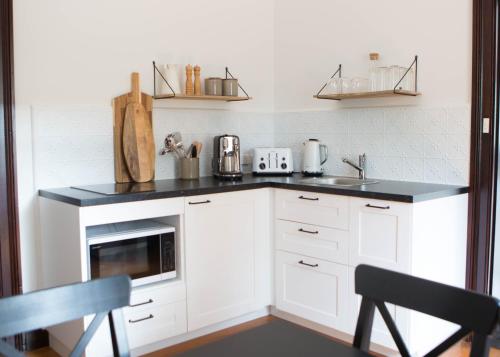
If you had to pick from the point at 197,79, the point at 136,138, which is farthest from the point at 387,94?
the point at 136,138

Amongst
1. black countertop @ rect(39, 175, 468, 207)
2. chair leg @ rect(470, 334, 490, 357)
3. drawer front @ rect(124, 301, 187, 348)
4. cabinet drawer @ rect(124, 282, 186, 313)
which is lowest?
drawer front @ rect(124, 301, 187, 348)

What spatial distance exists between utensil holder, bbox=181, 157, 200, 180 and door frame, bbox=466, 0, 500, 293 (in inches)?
64.3

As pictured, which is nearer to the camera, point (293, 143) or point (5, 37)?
point (5, 37)

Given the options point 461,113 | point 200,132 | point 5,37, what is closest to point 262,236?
point 200,132

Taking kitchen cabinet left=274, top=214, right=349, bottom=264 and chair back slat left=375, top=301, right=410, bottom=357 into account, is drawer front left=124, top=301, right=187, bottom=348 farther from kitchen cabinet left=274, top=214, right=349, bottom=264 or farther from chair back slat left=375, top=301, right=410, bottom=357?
chair back slat left=375, top=301, right=410, bottom=357

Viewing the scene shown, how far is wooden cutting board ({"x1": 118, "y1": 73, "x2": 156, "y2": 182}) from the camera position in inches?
124

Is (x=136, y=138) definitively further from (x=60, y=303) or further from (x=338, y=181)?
(x=60, y=303)

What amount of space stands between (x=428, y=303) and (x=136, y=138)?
2.23 m

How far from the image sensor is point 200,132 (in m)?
3.57

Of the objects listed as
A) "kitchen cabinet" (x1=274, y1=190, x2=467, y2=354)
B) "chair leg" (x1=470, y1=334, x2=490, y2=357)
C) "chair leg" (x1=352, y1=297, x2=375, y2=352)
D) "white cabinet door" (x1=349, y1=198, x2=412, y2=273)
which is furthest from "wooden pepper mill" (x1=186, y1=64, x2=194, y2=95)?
"chair leg" (x1=470, y1=334, x2=490, y2=357)

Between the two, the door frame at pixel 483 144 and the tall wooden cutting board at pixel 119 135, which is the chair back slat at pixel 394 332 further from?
the tall wooden cutting board at pixel 119 135

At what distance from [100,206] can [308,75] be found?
1835 mm

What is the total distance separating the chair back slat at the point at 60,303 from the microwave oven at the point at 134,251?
49.1 inches

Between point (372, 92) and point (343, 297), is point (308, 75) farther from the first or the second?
point (343, 297)
